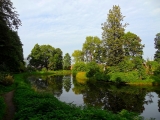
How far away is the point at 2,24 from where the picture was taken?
11484 millimetres

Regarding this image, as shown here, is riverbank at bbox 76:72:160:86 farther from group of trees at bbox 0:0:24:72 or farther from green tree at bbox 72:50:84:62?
→ green tree at bbox 72:50:84:62

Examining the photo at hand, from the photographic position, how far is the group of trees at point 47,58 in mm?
78312

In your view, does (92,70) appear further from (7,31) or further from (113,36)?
(7,31)

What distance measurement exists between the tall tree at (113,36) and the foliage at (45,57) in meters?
41.9

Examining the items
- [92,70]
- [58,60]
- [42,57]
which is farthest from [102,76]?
[42,57]

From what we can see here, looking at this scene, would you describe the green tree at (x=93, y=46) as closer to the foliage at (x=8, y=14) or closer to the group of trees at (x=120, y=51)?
the group of trees at (x=120, y=51)

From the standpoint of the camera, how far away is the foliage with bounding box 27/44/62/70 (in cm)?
7825

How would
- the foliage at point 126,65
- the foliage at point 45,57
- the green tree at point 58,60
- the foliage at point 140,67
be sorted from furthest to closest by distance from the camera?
the green tree at point 58,60 → the foliage at point 45,57 → the foliage at point 126,65 → the foliage at point 140,67

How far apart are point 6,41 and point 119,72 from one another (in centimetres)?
2716

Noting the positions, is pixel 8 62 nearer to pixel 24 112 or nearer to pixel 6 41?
pixel 6 41

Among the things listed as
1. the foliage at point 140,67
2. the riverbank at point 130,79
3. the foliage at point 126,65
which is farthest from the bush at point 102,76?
the foliage at point 140,67

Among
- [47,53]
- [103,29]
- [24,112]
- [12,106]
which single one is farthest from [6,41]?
[47,53]

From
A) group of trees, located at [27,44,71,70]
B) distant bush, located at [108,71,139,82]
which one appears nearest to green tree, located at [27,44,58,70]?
group of trees, located at [27,44,71,70]

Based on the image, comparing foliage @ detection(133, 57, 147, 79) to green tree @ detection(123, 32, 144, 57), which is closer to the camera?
foliage @ detection(133, 57, 147, 79)
